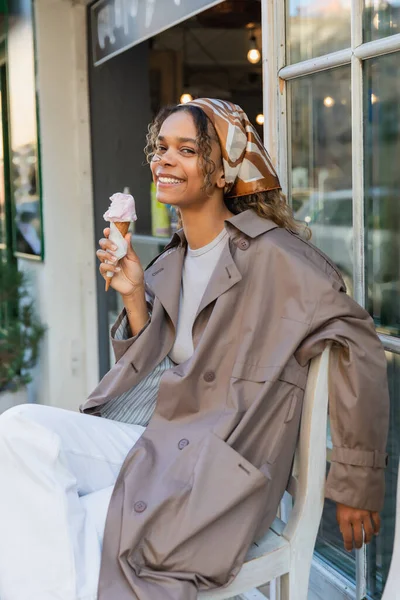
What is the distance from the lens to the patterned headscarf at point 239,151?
6.85 feet

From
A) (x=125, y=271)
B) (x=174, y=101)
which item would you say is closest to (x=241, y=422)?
(x=125, y=271)

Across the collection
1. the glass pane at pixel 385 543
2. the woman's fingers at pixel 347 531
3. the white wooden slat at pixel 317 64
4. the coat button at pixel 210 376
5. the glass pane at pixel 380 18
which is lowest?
the glass pane at pixel 385 543

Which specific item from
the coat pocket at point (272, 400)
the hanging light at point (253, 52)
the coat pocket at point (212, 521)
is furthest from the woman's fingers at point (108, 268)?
the hanging light at point (253, 52)

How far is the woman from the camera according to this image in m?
1.73

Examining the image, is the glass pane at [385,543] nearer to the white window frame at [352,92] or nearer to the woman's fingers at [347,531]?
the white window frame at [352,92]

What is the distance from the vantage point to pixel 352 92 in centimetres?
224

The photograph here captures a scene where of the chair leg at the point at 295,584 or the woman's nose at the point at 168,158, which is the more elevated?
the woman's nose at the point at 168,158

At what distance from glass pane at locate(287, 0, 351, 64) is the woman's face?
0.55 metres

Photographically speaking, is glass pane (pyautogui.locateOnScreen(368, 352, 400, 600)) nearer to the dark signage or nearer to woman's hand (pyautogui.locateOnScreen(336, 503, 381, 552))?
woman's hand (pyautogui.locateOnScreen(336, 503, 381, 552))

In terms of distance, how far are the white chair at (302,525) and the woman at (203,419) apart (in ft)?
0.11

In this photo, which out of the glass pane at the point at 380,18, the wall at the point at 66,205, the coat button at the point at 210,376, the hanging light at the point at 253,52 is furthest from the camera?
the hanging light at the point at 253,52

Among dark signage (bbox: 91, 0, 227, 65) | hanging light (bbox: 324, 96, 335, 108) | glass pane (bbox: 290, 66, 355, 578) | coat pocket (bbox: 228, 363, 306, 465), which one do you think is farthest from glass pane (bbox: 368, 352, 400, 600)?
dark signage (bbox: 91, 0, 227, 65)

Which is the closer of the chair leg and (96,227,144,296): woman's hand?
the chair leg

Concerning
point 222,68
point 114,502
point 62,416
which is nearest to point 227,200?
point 62,416
